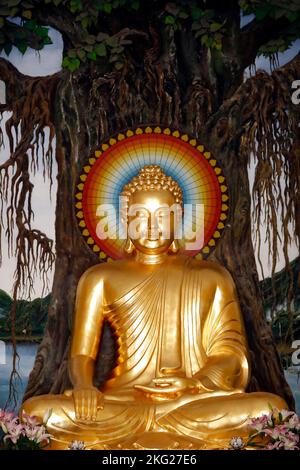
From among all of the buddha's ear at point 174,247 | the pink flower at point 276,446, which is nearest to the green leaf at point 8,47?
the buddha's ear at point 174,247

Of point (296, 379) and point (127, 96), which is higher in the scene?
point (127, 96)

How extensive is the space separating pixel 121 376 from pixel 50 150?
1610 mm

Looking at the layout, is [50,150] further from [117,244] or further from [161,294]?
[161,294]

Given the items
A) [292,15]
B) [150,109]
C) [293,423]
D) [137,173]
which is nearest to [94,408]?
[293,423]

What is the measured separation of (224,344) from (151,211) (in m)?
0.92

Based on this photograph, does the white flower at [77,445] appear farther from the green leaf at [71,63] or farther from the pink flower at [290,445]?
the green leaf at [71,63]

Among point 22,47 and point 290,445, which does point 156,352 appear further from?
point 22,47

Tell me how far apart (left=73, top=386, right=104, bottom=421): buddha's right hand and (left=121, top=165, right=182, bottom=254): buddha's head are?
3.63 feet

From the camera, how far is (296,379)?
6504 millimetres

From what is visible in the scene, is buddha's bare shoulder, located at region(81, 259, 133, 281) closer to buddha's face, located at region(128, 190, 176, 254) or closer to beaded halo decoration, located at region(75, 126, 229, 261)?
buddha's face, located at region(128, 190, 176, 254)

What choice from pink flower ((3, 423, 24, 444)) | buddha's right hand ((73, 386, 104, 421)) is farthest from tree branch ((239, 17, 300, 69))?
pink flower ((3, 423, 24, 444))

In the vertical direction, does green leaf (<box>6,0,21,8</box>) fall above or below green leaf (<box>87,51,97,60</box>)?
above

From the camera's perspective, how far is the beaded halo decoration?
659 centimetres
